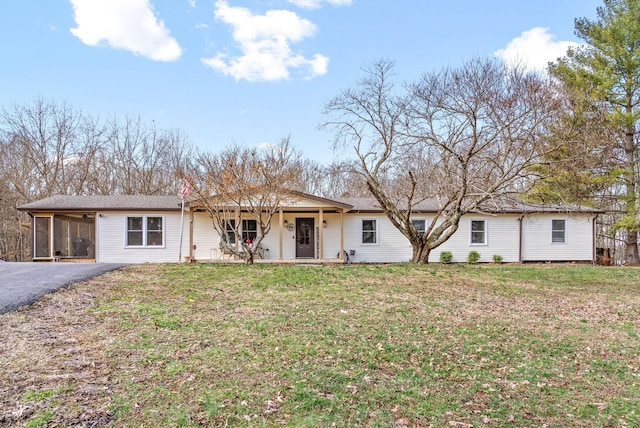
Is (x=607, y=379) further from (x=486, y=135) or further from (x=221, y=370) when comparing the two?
(x=486, y=135)

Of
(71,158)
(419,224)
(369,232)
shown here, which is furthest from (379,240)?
(71,158)

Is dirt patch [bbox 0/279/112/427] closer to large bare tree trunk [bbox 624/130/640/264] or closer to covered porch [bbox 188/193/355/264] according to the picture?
covered porch [bbox 188/193/355/264]

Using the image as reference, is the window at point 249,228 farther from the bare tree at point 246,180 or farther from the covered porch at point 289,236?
the bare tree at point 246,180

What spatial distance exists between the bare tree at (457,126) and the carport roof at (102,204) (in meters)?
7.58

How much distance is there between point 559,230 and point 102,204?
61.4ft

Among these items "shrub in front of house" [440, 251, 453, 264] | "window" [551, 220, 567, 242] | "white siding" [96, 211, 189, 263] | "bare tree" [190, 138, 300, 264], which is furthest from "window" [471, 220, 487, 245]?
"white siding" [96, 211, 189, 263]

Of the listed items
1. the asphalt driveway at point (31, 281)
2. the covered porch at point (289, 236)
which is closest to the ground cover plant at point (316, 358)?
the asphalt driveway at point (31, 281)

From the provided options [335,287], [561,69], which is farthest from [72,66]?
[561,69]

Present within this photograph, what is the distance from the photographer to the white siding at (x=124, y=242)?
51.8ft

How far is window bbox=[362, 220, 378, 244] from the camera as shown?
17.1m

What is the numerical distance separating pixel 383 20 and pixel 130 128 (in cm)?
1950

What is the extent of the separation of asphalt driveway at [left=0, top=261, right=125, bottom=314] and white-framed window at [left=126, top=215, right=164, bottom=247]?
6.06m

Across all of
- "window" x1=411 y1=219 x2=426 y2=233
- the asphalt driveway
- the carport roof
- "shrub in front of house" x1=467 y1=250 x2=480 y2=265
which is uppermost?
the carport roof

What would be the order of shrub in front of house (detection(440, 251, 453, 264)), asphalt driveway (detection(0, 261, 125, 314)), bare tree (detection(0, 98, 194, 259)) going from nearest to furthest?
asphalt driveway (detection(0, 261, 125, 314)) < shrub in front of house (detection(440, 251, 453, 264)) < bare tree (detection(0, 98, 194, 259))
